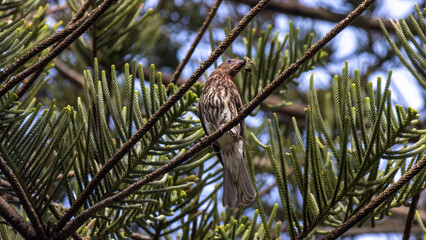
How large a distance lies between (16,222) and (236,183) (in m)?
1.38

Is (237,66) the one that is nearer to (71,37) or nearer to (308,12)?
(71,37)

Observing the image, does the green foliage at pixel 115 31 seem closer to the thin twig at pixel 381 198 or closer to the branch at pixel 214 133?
the branch at pixel 214 133

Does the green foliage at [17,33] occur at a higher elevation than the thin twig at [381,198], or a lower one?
higher

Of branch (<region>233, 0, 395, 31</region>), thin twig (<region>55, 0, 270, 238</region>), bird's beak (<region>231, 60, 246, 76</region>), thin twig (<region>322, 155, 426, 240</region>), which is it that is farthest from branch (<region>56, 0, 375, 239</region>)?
branch (<region>233, 0, 395, 31</region>)

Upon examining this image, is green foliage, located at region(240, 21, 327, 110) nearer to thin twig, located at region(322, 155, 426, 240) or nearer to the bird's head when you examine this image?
the bird's head

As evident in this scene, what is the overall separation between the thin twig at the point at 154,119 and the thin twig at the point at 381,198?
634 mm

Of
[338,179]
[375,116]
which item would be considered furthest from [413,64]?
[338,179]

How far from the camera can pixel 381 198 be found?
5.51 ft

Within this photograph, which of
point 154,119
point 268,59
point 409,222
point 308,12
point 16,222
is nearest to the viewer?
point 154,119

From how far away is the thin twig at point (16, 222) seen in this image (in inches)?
64.7

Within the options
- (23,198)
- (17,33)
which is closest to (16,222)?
(23,198)

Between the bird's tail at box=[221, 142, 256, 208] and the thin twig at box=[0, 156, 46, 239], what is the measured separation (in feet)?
3.95

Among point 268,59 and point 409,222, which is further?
point 268,59

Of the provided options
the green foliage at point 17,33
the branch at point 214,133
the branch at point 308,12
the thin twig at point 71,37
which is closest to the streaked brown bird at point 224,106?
the green foliage at point 17,33
